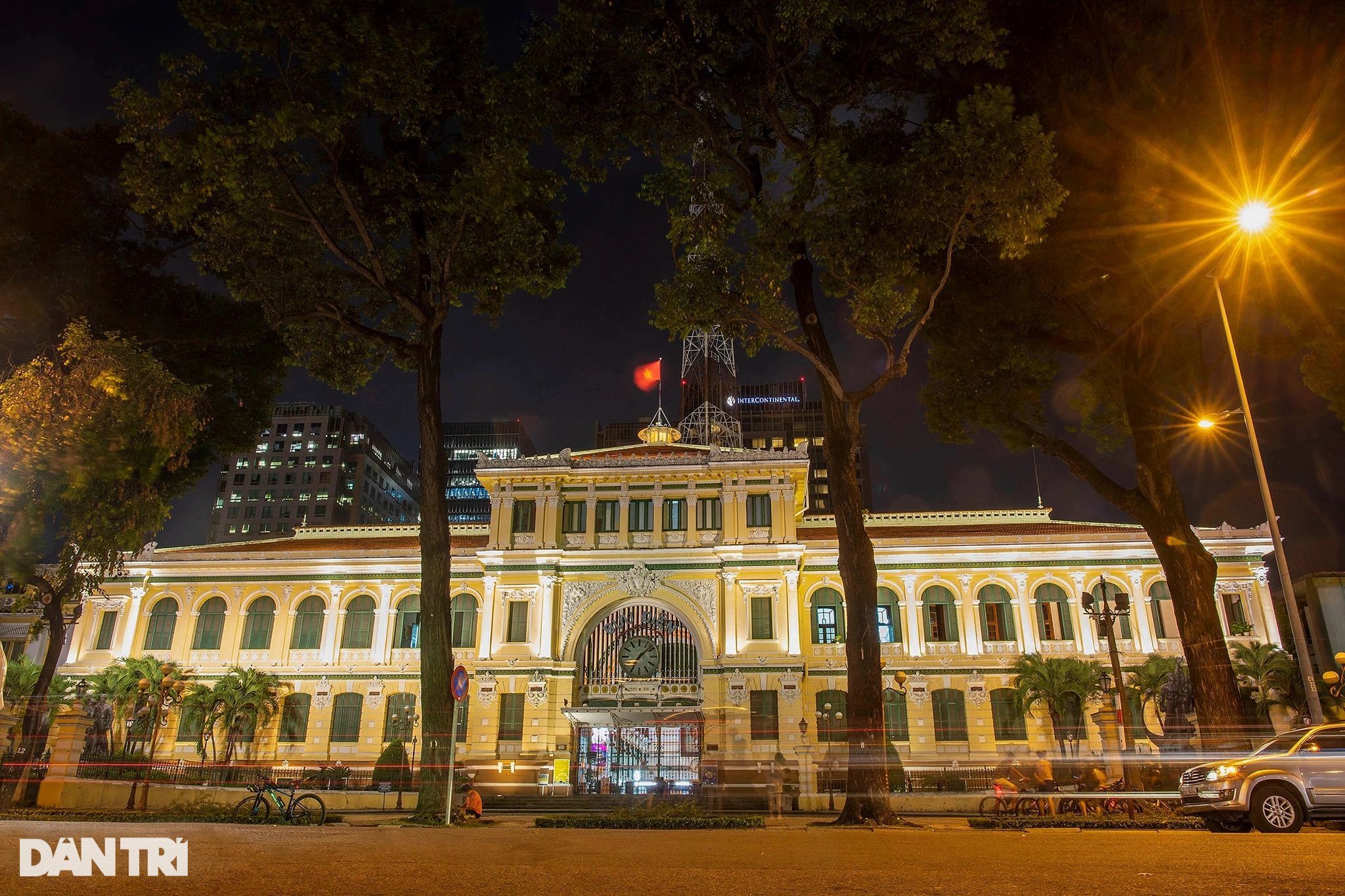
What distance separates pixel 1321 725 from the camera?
12.2m

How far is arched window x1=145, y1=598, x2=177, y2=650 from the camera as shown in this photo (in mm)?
39219

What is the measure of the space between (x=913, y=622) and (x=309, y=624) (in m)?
27.0

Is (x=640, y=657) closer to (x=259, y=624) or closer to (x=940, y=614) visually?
(x=940, y=614)

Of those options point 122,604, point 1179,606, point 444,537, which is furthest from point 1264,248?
point 122,604

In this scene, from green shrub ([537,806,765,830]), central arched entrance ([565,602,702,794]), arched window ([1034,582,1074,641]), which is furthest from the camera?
arched window ([1034,582,1074,641])

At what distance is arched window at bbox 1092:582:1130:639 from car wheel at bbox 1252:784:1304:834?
25370 millimetres

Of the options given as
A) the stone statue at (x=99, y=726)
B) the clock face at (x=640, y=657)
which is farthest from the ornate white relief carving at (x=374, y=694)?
the clock face at (x=640, y=657)

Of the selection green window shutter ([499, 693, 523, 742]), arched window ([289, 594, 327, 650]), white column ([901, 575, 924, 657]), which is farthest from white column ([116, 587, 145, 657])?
white column ([901, 575, 924, 657])

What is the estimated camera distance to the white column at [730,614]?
35.1m

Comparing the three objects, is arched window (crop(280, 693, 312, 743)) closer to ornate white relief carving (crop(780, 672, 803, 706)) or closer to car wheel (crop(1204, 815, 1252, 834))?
ornate white relief carving (crop(780, 672, 803, 706))

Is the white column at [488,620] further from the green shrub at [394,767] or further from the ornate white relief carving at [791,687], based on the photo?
the ornate white relief carving at [791,687]

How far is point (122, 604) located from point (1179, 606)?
41955 mm

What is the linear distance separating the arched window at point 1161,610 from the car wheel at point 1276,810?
2666 centimetres

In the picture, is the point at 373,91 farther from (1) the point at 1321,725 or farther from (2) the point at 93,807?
(1) the point at 1321,725
